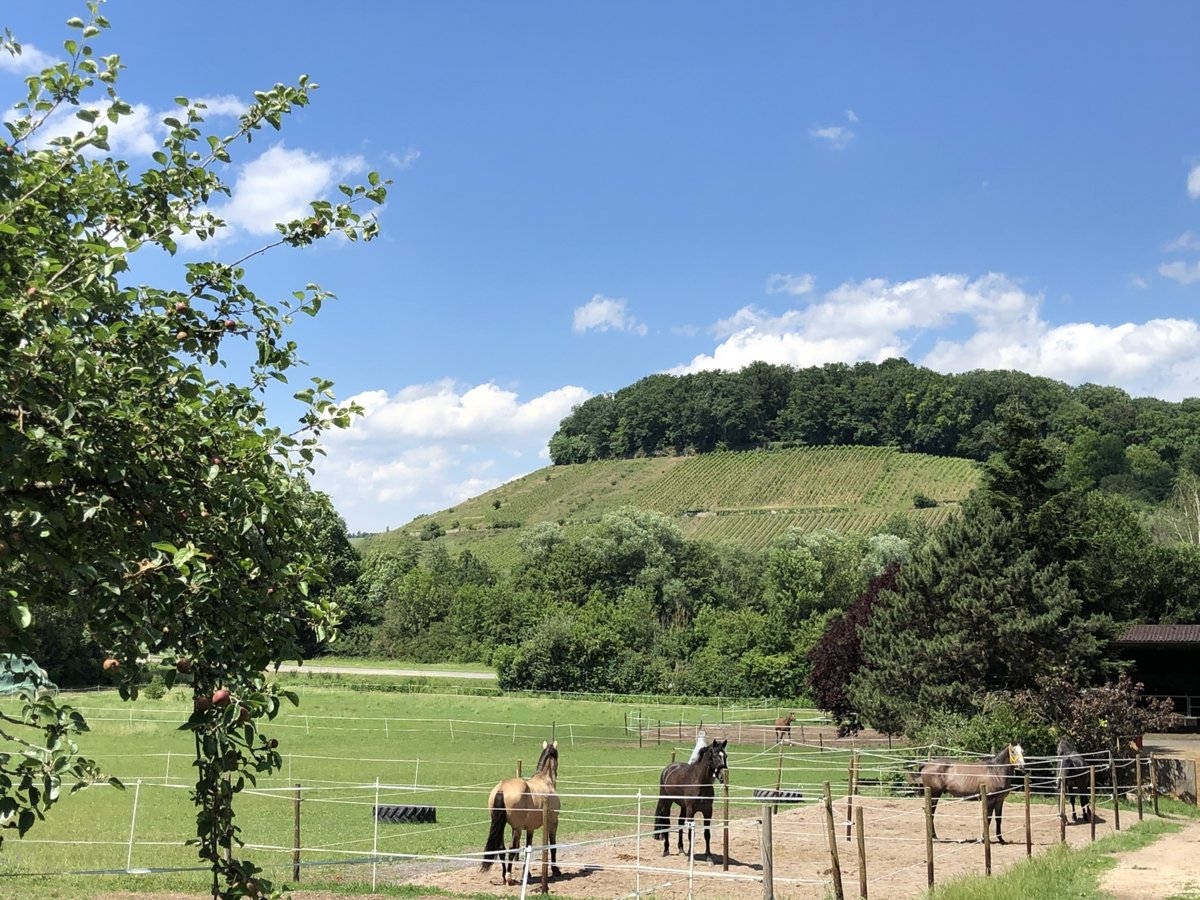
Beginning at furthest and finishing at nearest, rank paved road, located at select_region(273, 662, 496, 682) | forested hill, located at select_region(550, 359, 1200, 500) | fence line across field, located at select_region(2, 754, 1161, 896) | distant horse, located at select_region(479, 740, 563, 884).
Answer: forested hill, located at select_region(550, 359, 1200, 500), paved road, located at select_region(273, 662, 496, 682), distant horse, located at select_region(479, 740, 563, 884), fence line across field, located at select_region(2, 754, 1161, 896)

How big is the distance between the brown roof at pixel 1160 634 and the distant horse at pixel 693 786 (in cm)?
2095

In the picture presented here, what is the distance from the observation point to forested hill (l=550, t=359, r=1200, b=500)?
116 meters

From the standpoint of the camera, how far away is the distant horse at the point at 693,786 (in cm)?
1377

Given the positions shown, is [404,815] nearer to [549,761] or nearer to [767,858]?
[549,761]

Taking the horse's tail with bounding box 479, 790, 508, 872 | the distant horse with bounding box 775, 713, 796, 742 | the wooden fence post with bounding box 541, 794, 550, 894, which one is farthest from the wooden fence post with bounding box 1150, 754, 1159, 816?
the distant horse with bounding box 775, 713, 796, 742

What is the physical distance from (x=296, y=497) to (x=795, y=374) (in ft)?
415

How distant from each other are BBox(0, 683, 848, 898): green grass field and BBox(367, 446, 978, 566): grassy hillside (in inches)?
1749

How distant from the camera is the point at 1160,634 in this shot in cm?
3244

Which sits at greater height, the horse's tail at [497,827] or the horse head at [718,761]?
the horse head at [718,761]

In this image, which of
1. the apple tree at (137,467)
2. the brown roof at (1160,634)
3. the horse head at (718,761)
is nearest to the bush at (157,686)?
the apple tree at (137,467)

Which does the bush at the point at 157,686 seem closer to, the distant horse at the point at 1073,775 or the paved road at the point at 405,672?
the distant horse at the point at 1073,775

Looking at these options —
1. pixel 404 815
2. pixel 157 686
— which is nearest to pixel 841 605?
pixel 404 815

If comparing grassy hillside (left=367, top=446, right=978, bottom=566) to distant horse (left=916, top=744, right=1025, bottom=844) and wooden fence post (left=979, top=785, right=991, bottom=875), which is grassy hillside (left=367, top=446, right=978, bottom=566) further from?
wooden fence post (left=979, top=785, right=991, bottom=875)

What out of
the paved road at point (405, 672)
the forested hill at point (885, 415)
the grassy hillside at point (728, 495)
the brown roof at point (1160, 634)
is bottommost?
the paved road at point (405, 672)
